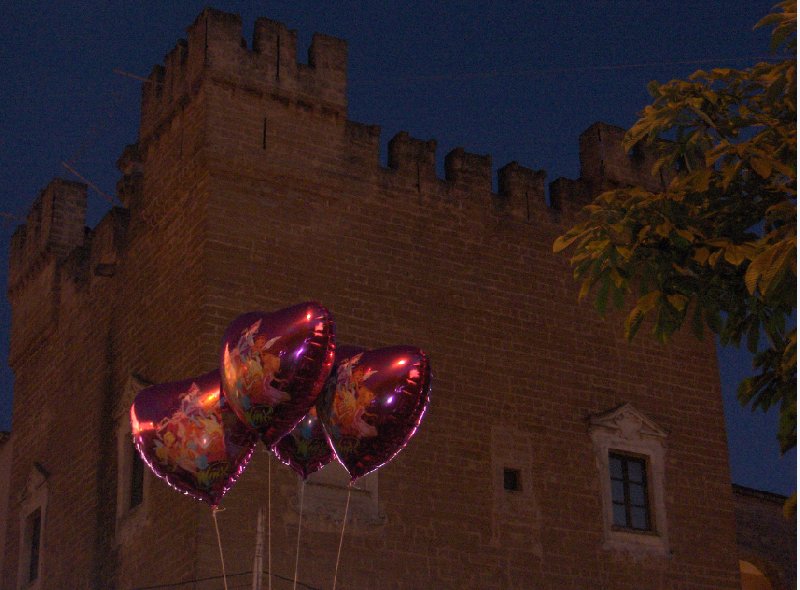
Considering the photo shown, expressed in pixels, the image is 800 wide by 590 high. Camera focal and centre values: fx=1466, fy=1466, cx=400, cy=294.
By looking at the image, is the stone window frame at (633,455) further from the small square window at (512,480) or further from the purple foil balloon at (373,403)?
the purple foil balloon at (373,403)

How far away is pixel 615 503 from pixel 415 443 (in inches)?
118

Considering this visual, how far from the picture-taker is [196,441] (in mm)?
12148

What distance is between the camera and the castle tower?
672 inches

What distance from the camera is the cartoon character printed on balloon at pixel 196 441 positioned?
12109mm

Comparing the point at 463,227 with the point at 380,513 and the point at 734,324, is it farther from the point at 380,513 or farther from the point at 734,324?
the point at 734,324

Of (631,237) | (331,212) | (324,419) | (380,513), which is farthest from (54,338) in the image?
(631,237)

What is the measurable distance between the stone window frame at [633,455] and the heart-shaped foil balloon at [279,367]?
780cm

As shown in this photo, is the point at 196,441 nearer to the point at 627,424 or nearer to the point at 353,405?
the point at 353,405

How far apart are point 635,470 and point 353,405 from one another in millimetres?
8072

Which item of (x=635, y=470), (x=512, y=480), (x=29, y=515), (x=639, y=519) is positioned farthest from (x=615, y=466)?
(x=29, y=515)

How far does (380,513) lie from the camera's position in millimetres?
17000

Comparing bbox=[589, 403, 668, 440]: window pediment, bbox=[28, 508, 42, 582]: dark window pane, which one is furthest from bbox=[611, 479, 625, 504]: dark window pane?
bbox=[28, 508, 42, 582]: dark window pane

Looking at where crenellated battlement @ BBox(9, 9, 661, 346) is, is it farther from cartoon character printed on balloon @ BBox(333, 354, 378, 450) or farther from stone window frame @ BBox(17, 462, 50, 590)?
cartoon character printed on balloon @ BBox(333, 354, 378, 450)

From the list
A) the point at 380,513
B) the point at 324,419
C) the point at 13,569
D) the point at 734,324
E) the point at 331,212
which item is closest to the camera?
the point at 734,324
